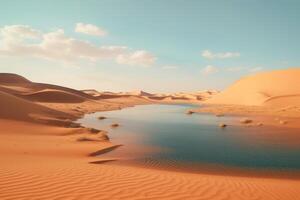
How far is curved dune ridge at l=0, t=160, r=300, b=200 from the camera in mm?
6633

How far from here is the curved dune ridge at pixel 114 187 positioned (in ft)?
21.8

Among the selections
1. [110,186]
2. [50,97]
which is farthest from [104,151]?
[50,97]

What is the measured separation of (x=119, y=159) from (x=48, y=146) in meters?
4.47

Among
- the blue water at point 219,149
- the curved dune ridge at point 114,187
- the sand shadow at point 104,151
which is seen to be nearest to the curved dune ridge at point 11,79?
the blue water at point 219,149

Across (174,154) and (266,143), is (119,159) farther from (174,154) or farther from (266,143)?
(266,143)

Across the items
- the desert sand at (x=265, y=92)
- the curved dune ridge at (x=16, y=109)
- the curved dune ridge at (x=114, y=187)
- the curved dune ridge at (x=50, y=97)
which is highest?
the desert sand at (x=265, y=92)

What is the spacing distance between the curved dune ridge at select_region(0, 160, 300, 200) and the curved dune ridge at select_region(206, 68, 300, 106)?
64514mm

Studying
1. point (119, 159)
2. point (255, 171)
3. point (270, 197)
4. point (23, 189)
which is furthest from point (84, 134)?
point (270, 197)

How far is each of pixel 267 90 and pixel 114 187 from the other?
85064 mm

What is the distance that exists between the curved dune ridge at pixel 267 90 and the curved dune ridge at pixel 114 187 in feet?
212

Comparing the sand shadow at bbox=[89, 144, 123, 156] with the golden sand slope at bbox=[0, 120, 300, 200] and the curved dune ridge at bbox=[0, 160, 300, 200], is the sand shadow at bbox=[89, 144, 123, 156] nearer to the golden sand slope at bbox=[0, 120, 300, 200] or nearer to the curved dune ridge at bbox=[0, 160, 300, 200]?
the golden sand slope at bbox=[0, 120, 300, 200]

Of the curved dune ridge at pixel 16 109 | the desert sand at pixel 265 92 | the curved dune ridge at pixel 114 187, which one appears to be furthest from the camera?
the desert sand at pixel 265 92

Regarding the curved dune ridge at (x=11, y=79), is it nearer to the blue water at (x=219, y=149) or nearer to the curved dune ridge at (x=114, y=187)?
the blue water at (x=219, y=149)

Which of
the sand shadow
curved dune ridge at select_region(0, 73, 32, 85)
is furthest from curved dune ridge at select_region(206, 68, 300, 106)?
curved dune ridge at select_region(0, 73, 32, 85)
